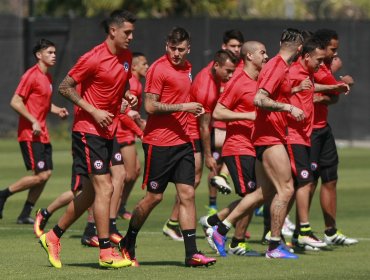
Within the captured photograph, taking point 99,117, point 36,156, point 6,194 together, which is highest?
point 99,117

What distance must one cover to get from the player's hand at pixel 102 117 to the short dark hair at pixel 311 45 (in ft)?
9.28

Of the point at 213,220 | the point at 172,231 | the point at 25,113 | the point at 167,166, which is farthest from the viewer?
the point at 25,113

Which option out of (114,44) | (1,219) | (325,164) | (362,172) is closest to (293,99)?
(325,164)

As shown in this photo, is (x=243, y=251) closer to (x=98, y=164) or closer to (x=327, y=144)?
(x=327, y=144)

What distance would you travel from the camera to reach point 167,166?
12750 mm

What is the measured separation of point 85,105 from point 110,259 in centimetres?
150

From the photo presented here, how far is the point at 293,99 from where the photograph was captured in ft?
46.2

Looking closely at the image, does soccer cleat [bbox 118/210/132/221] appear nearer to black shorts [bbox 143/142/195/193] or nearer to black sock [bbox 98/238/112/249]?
black shorts [bbox 143/142/195/193]

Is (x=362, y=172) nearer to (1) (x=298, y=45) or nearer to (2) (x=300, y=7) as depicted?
(1) (x=298, y=45)

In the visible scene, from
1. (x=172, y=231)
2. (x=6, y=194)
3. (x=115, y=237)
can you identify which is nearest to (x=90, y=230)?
(x=115, y=237)

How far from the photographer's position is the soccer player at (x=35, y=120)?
1730cm

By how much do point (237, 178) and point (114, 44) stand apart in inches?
97.9

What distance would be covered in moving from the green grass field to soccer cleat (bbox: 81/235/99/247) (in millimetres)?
98

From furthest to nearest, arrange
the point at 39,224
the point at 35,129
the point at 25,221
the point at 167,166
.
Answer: the point at 35,129 → the point at 25,221 → the point at 39,224 → the point at 167,166
